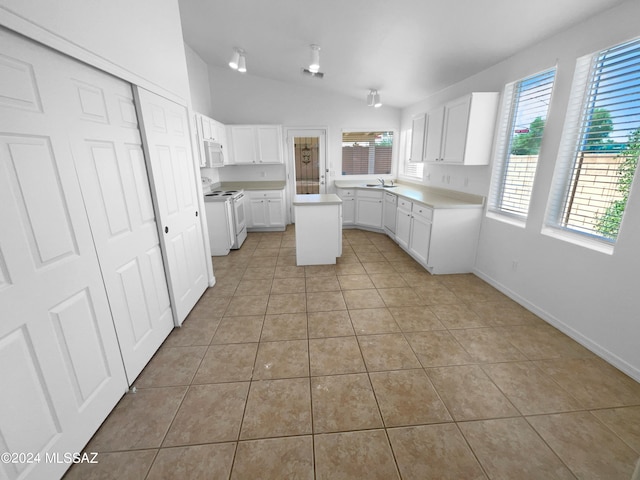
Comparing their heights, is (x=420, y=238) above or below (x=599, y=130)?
below

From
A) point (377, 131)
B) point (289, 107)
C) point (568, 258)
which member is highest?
point (289, 107)

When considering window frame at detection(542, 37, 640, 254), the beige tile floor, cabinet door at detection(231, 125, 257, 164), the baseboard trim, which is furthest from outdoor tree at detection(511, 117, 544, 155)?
cabinet door at detection(231, 125, 257, 164)

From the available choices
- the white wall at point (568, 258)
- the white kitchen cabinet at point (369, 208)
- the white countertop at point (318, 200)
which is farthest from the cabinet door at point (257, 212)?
the white wall at point (568, 258)

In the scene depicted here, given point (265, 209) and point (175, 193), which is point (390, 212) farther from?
point (175, 193)

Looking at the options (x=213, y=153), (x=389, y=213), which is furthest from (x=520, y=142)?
(x=213, y=153)

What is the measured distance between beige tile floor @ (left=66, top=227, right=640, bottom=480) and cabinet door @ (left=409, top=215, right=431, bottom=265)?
0.90 meters

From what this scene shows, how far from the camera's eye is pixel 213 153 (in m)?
4.36

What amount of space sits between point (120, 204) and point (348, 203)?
440 cm

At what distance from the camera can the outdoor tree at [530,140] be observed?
2562 millimetres

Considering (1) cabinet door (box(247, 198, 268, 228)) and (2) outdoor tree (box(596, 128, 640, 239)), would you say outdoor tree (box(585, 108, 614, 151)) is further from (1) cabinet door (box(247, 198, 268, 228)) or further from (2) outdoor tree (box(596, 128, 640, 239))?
(1) cabinet door (box(247, 198, 268, 228))

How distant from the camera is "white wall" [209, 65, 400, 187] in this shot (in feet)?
17.7

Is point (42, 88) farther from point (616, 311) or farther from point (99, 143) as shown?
point (616, 311)

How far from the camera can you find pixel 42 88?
4.07 ft

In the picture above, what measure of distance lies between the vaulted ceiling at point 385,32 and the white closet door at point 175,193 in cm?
140
